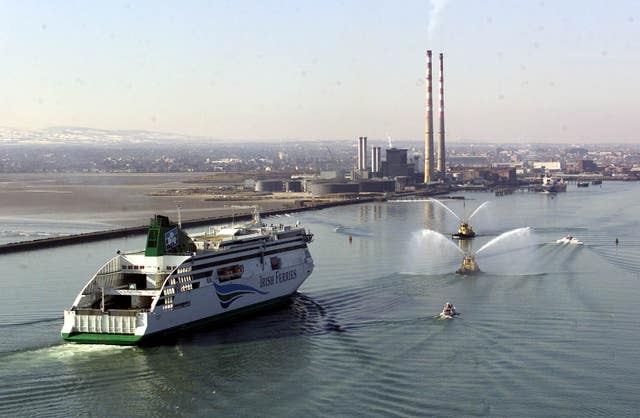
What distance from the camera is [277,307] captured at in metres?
30.2

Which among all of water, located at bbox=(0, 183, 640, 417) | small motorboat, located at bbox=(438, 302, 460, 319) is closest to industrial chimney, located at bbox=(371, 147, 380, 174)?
water, located at bbox=(0, 183, 640, 417)

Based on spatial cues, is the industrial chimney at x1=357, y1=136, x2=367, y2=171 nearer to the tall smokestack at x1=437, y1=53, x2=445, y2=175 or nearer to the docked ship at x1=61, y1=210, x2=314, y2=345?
the tall smokestack at x1=437, y1=53, x2=445, y2=175

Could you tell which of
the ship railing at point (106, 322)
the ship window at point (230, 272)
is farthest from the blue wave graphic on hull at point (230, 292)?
the ship railing at point (106, 322)

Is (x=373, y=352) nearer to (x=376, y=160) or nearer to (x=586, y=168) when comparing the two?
(x=376, y=160)

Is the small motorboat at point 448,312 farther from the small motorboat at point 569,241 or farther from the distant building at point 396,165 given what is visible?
the distant building at point 396,165

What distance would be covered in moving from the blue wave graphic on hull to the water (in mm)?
833

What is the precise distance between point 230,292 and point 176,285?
2591 millimetres

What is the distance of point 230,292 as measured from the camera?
27.9 meters

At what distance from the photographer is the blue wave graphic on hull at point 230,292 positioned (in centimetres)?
2745

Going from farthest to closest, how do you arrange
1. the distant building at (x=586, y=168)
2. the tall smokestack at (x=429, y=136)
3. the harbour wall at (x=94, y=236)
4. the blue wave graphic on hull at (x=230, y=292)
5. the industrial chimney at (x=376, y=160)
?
1. the distant building at (x=586, y=168)
2. the industrial chimney at (x=376, y=160)
3. the tall smokestack at (x=429, y=136)
4. the harbour wall at (x=94, y=236)
5. the blue wave graphic on hull at (x=230, y=292)

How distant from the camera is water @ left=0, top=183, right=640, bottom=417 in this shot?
19.6 metres

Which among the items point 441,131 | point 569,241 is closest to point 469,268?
point 569,241

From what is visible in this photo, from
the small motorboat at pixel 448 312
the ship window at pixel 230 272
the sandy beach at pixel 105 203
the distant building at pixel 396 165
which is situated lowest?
the small motorboat at pixel 448 312

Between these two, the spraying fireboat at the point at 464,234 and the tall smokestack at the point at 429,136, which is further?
the tall smokestack at the point at 429,136
